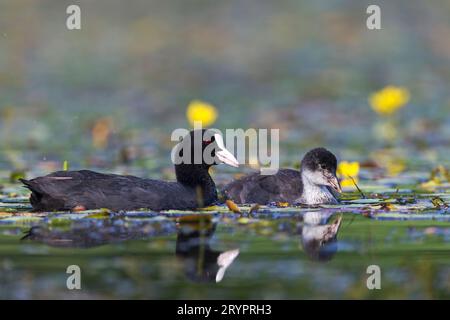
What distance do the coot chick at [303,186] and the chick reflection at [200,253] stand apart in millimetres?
1735

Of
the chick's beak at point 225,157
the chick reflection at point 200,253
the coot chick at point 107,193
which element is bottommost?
the chick reflection at point 200,253

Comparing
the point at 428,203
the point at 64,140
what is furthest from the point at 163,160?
the point at 428,203

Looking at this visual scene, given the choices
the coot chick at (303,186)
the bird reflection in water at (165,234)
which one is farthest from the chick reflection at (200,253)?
the coot chick at (303,186)

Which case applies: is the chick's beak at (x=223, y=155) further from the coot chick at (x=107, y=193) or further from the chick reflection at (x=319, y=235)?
the chick reflection at (x=319, y=235)

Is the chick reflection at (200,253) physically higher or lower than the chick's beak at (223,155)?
lower

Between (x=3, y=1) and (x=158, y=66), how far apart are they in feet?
16.1

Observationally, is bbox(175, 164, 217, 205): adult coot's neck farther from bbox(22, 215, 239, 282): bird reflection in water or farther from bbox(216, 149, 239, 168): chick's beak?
bbox(22, 215, 239, 282): bird reflection in water

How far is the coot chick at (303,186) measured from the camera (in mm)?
11812

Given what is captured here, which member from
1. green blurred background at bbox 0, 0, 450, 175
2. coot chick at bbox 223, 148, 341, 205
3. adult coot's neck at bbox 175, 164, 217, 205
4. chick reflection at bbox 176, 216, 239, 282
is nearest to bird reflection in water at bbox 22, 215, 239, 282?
chick reflection at bbox 176, 216, 239, 282

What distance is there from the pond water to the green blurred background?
23.3 ft

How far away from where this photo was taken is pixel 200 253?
870 cm

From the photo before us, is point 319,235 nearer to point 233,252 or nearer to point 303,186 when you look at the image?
point 233,252

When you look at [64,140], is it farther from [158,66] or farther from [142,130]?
[158,66]

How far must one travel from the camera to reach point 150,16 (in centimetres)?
2486
